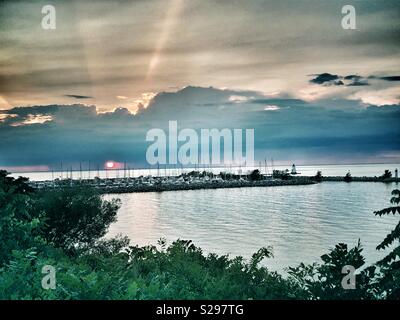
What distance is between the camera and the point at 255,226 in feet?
86.7

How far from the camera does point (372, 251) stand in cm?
2055

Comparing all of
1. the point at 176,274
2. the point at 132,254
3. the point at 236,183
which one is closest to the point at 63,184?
the point at 132,254

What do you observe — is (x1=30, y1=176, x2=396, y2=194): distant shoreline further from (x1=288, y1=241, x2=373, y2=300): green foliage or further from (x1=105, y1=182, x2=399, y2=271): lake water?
(x1=288, y1=241, x2=373, y2=300): green foliage

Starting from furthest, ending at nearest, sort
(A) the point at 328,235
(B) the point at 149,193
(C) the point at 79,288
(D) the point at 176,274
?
(B) the point at 149,193, (A) the point at 328,235, (D) the point at 176,274, (C) the point at 79,288

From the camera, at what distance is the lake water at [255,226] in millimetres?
21031

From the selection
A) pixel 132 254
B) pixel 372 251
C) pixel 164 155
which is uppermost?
pixel 164 155

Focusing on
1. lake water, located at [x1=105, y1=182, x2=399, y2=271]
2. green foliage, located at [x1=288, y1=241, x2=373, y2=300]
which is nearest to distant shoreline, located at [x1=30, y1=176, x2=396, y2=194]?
lake water, located at [x1=105, y1=182, x2=399, y2=271]

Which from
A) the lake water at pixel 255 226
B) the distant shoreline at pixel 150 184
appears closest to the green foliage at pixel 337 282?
the distant shoreline at pixel 150 184

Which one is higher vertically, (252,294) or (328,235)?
(252,294)

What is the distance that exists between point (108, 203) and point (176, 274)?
16.2 m

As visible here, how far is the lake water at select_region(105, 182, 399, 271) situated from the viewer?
21.0m

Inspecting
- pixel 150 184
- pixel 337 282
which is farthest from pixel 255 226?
pixel 337 282
